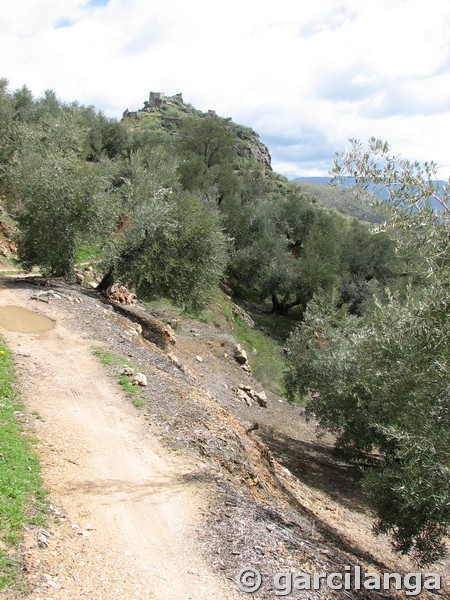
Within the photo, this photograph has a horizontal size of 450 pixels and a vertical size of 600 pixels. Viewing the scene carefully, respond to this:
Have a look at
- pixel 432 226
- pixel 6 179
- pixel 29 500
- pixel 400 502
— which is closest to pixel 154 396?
pixel 29 500

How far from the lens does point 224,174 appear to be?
47719mm

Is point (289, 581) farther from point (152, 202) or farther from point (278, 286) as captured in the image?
point (278, 286)

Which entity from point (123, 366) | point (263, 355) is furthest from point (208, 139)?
point (123, 366)

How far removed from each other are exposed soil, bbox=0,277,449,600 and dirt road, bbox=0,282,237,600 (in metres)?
0.02

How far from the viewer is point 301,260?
3981cm

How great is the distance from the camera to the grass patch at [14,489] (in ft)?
17.3

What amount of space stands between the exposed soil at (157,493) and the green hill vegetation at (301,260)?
69.0 inches

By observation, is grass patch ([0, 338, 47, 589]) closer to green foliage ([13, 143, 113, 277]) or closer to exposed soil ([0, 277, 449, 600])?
exposed soil ([0, 277, 449, 600])

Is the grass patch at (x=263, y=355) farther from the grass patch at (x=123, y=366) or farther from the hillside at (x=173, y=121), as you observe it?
the hillside at (x=173, y=121)

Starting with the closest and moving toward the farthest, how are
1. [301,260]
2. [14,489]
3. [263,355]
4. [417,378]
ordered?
1. [14,489]
2. [417,378]
3. [263,355]
4. [301,260]

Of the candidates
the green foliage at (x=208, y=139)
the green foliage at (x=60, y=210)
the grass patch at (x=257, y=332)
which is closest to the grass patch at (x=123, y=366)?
the green foliage at (x=60, y=210)

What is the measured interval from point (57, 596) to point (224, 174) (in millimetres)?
45428

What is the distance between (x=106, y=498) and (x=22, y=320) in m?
9.11

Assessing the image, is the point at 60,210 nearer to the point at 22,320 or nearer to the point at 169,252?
the point at 169,252
